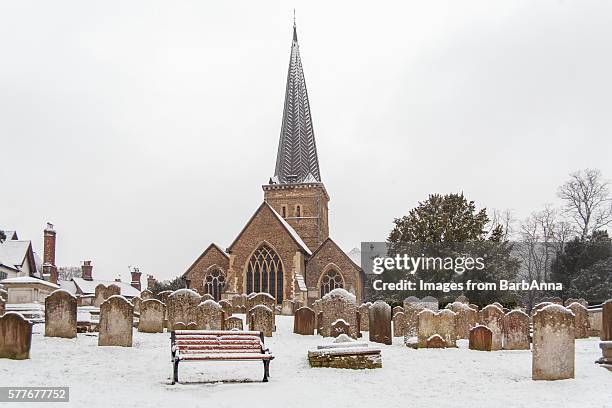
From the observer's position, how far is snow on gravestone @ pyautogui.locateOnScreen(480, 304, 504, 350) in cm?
1538

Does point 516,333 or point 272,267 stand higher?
point 272,267

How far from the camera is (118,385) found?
30.7ft

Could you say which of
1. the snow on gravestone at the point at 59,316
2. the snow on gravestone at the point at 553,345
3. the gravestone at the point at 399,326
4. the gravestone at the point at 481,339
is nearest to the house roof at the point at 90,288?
the gravestone at the point at 399,326

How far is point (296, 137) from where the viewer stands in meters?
54.6

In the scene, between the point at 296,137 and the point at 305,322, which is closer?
the point at 305,322

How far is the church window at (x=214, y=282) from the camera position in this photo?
41375 millimetres

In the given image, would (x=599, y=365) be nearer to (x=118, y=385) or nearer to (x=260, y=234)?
(x=118, y=385)

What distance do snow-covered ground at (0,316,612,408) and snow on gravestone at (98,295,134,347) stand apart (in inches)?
11.3

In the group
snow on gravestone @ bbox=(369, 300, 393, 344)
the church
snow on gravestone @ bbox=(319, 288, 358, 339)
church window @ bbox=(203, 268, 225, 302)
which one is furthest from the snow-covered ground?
church window @ bbox=(203, 268, 225, 302)

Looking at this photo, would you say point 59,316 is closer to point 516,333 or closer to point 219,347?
point 219,347

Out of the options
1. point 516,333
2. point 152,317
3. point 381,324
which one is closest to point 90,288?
point 152,317

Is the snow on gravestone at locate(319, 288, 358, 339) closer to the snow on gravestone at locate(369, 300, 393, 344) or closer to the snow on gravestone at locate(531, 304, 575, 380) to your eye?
the snow on gravestone at locate(369, 300, 393, 344)

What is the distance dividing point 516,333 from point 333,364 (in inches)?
233

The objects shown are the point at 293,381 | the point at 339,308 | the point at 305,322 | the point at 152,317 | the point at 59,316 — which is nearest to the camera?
the point at 293,381
